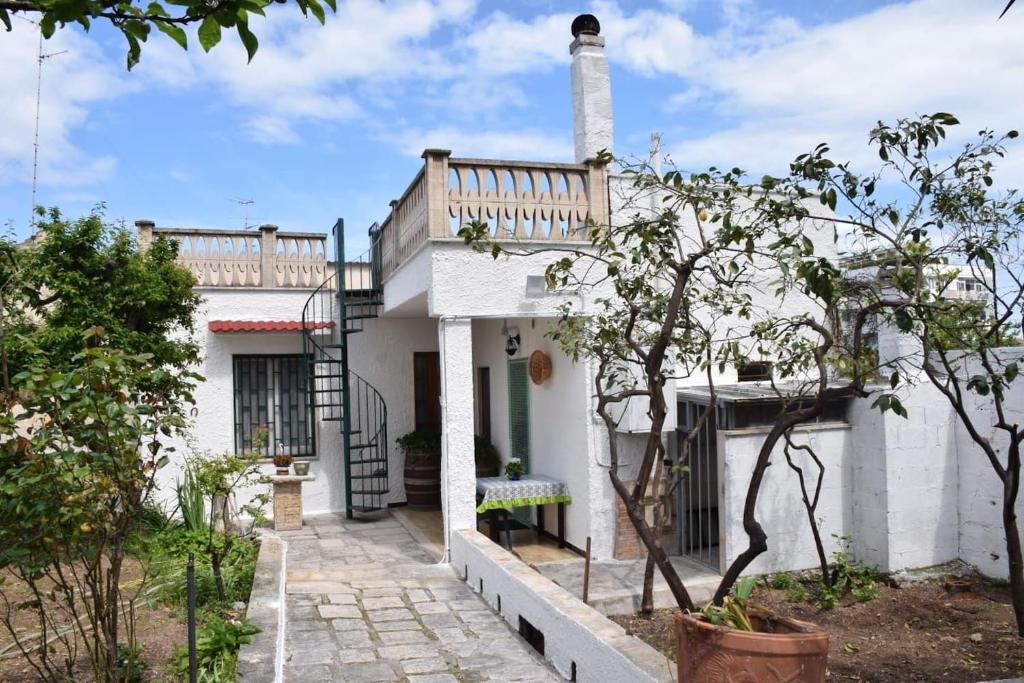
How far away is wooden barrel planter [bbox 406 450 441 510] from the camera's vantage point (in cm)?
1170

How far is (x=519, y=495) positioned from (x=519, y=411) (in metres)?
1.81

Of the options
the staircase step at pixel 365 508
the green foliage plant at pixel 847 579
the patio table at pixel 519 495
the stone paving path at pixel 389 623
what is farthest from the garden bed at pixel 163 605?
the green foliage plant at pixel 847 579

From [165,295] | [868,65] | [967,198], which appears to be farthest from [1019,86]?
[165,295]

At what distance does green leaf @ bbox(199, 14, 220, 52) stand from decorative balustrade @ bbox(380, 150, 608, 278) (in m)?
6.48

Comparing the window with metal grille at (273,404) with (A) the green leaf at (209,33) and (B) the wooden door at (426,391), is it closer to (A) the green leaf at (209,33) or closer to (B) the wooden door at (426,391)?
(B) the wooden door at (426,391)

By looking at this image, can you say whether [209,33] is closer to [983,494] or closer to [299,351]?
[983,494]

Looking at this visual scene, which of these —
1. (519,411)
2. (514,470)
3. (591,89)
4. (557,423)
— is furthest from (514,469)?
(591,89)

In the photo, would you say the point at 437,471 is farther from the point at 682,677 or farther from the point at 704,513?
the point at 682,677

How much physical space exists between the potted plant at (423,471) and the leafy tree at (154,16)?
9.60 meters

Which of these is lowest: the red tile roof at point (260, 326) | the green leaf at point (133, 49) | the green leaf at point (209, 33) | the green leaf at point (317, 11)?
Result: the red tile roof at point (260, 326)

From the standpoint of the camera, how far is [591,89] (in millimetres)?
9422

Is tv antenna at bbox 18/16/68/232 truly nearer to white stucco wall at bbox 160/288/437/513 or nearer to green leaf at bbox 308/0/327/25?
white stucco wall at bbox 160/288/437/513

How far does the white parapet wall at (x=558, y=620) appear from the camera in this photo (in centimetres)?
504

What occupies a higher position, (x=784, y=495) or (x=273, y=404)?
(x=273, y=404)
